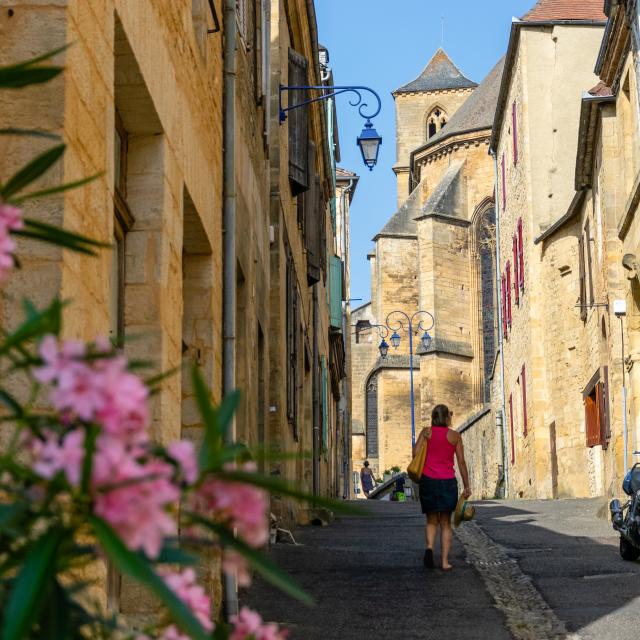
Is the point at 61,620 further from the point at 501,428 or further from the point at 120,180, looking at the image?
the point at 501,428

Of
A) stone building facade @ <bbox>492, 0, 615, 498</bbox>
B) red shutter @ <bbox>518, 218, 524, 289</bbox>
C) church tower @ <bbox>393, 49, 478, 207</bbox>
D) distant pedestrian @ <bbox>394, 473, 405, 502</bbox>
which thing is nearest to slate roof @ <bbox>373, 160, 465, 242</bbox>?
church tower @ <bbox>393, 49, 478, 207</bbox>

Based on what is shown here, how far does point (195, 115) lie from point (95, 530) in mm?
6364

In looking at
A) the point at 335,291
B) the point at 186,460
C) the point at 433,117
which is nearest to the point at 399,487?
the point at 335,291

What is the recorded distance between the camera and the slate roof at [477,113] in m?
59.1

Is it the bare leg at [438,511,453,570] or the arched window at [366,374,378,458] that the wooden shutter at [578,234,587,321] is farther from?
the arched window at [366,374,378,458]

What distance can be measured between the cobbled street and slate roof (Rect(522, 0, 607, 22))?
17847 millimetres

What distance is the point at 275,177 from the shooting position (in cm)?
1446

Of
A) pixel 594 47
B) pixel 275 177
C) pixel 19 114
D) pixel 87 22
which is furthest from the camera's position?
pixel 594 47

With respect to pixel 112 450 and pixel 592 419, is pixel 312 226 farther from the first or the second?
pixel 112 450

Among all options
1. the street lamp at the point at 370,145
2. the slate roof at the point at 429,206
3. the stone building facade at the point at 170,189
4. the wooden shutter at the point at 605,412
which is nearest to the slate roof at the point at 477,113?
the slate roof at the point at 429,206

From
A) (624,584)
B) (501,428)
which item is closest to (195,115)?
(624,584)

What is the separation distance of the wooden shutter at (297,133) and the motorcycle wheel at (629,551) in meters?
6.62

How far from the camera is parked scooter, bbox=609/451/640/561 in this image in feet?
35.6

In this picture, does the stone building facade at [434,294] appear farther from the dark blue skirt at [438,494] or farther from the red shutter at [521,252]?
the dark blue skirt at [438,494]
